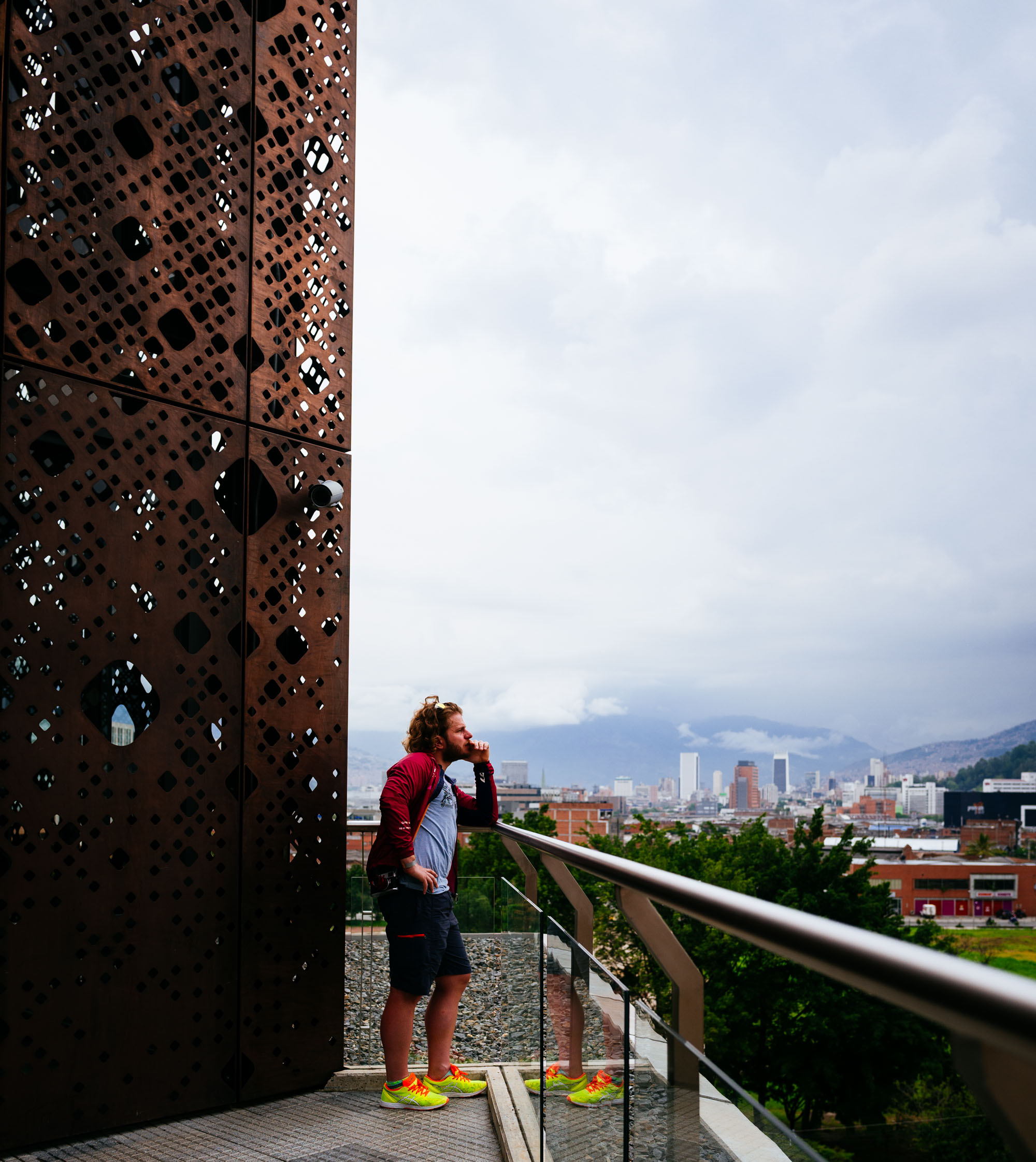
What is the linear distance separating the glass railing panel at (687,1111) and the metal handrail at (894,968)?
0.20 meters

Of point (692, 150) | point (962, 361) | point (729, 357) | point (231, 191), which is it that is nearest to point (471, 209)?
point (692, 150)

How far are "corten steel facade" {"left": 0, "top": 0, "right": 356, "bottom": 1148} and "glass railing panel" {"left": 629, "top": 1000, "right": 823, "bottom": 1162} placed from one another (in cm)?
274

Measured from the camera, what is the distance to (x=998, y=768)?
104 m

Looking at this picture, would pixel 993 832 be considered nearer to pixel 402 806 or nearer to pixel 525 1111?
pixel 525 1111

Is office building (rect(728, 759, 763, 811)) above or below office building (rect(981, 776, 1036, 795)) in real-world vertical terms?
below

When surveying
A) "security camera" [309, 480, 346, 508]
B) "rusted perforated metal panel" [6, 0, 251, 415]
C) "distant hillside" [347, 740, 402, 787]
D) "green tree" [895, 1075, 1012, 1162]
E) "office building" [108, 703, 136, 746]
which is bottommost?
"distant hillside" [347, 740, 402, 787]

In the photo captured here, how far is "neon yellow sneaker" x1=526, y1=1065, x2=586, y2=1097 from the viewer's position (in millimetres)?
2353

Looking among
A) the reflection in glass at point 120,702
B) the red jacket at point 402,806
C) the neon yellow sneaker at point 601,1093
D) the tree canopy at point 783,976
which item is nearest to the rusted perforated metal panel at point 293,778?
the reflection in glass at point 120,702

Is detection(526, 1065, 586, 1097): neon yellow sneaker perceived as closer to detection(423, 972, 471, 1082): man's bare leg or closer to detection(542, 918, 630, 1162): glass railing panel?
detection(542, 918, 630, 1162): glass railing panel

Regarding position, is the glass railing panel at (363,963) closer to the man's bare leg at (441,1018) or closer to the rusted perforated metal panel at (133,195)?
the man's bare leg at (441,1018)

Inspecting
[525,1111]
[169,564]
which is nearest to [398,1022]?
[525,1111]

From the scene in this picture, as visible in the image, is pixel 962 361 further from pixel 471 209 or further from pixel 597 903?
pixel 597 903

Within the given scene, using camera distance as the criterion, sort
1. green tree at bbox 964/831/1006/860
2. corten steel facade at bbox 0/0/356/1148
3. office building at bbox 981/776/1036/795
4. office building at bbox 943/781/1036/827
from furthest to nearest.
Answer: office building at bbox 981/776/1036/795, office building at bbox 943/781/1036/827, green tree at bbox 964/831/1006/860, corten steel facade at bbox 0/0/356/1148

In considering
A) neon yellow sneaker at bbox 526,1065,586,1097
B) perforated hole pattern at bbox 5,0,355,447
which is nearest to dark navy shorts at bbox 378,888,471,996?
neon yellow sneaker at bbox 526,1065,586,1097
